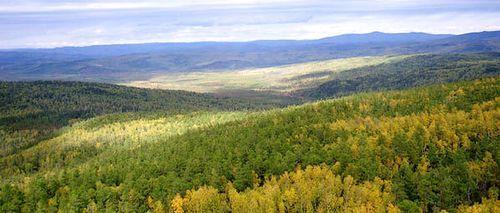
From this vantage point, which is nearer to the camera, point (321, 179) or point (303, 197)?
point (303, 197)

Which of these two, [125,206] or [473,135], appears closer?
[125,206]

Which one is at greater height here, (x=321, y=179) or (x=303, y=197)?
(x=321, y=179)

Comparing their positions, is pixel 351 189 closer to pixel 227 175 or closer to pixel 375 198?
pixel 375 198

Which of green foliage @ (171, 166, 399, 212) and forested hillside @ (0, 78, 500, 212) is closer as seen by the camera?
green foliage @ (171, 166, 399, 212)

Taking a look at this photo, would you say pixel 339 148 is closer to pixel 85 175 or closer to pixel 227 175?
pixel 227 175

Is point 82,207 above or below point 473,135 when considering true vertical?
below

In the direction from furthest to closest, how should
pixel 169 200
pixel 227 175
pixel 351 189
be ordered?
1. pixel 227 175
2. pixel 169 200
3. pixel 351 189

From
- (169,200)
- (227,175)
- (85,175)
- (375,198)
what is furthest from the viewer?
(85,175)

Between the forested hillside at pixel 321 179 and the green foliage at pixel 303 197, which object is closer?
the green foliage at pixel 303 197

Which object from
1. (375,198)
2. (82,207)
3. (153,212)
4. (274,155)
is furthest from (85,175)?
(375,198)
